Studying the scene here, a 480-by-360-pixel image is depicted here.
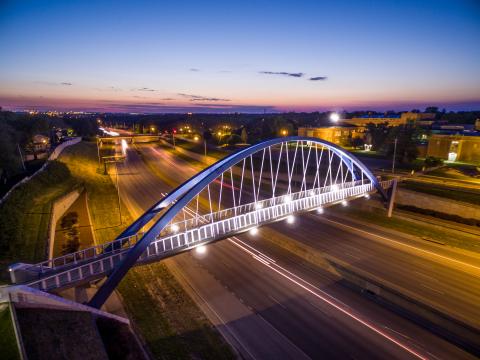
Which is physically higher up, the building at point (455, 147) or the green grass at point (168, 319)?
the building at point (455, 147)

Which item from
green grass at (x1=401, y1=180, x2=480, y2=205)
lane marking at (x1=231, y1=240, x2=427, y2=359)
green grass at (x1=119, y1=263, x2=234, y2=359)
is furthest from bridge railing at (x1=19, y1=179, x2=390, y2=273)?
lane marking at (x1=231, y1=240, x2=427, y2=359)

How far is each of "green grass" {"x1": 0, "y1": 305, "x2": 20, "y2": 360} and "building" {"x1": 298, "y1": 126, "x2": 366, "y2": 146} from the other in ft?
265

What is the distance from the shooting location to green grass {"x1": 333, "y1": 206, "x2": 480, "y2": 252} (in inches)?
1043

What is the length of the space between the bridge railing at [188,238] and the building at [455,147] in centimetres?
4311

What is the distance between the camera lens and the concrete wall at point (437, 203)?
102 ft

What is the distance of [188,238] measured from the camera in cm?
1820

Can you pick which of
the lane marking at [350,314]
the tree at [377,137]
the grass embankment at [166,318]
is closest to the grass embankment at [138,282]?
the grass embankment at [166,318]

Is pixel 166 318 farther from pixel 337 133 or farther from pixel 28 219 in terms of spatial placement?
pixel 337 133

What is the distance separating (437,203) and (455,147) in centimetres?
3129

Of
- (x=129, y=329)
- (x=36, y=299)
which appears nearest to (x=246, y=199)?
(x=129, y=329)

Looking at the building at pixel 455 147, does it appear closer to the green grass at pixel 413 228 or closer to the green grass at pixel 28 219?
the green grass at pixel 413 228

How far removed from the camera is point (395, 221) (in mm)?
32281

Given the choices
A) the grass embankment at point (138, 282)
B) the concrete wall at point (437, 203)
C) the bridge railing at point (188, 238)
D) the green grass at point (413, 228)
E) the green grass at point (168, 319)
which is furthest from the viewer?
the concrete wall at point (437, 203)

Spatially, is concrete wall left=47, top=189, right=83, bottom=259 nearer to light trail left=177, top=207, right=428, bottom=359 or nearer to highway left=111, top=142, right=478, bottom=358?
highway left=111, top=142, right=478, bottom=358
